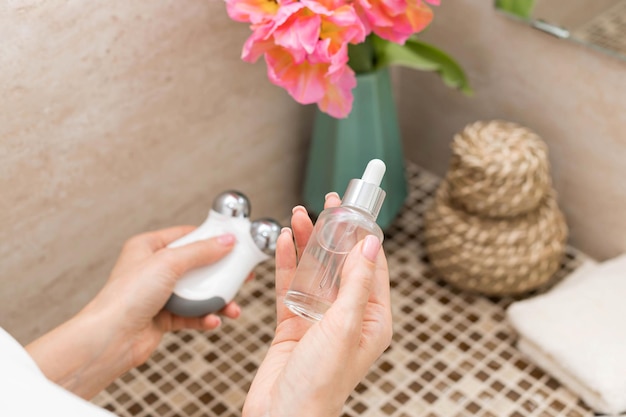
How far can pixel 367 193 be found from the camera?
0.73m

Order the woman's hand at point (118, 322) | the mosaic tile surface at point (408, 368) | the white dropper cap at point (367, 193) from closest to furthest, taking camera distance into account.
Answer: the white dropper cap at point (367, 193) → the woman's hand at point (118, 322) → the mosaic tile surface at point (408, 368)

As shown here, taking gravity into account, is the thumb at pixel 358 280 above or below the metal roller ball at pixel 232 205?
above

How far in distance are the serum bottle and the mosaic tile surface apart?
33 cm

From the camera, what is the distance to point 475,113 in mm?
1278

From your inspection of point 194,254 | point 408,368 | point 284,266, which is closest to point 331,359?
point 284,266

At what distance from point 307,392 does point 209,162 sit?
58cm

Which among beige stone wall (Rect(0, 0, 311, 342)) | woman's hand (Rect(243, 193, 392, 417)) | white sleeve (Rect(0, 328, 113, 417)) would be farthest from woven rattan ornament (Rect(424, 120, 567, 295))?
white sleeve (Rect(0, 328, 113, 417))

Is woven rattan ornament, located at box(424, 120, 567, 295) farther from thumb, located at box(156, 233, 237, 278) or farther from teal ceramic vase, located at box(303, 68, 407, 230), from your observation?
thumb, located at box(156, 233, 237, 278)

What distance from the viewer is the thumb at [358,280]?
2.11 ft

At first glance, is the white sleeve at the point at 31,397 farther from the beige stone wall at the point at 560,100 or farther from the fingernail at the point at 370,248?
the beige stone wall at the point at 560,100

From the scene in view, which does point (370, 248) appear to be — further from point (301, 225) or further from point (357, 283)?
point (301, 225)

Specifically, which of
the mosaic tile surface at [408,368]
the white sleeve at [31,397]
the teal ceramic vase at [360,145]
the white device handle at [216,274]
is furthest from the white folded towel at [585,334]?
the white sleeve at [31,397]

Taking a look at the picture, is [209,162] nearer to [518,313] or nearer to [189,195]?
[189,195]

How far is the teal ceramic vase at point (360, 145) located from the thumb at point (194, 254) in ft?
0.87
